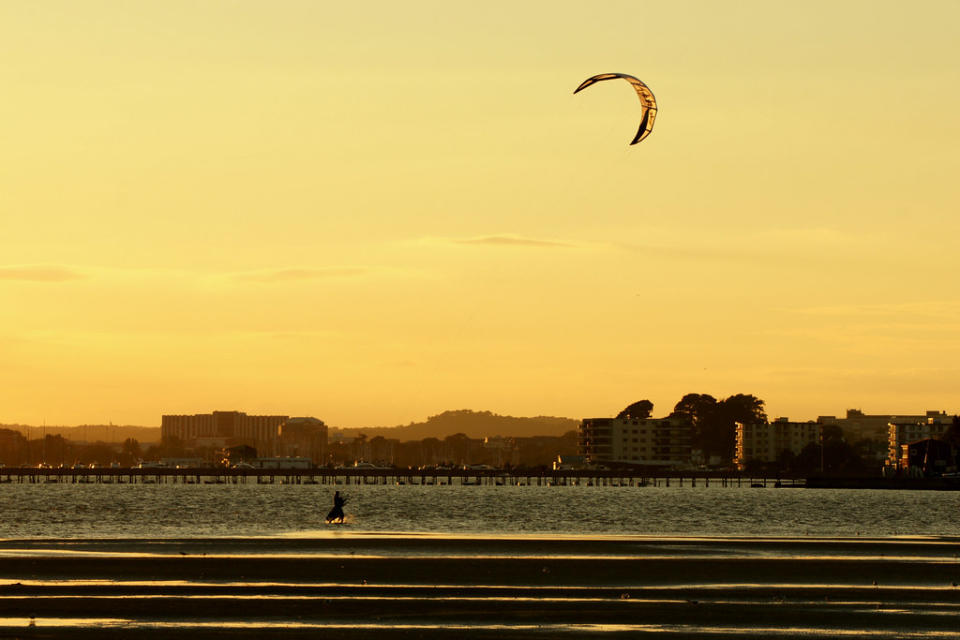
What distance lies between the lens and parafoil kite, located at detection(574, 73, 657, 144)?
64.0 metres

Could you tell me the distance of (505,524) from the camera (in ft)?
277
